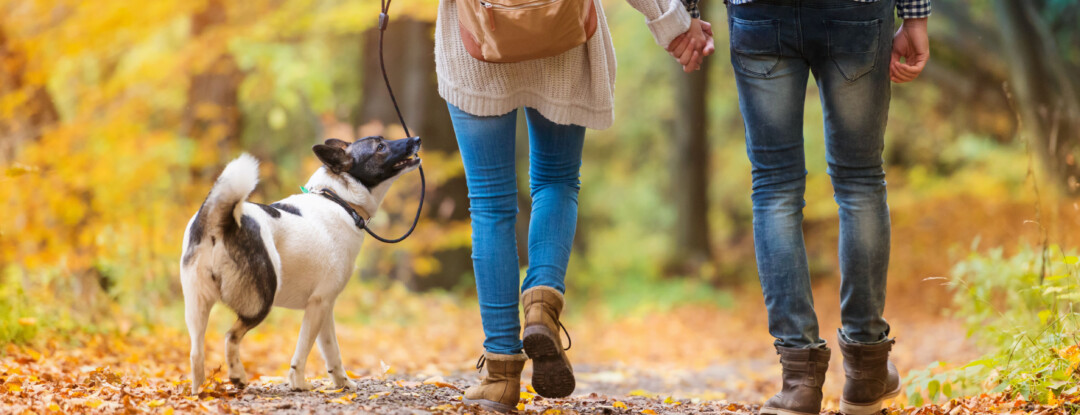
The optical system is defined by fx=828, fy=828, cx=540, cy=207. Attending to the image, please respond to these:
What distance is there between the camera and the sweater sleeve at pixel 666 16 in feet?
Result: 9.63

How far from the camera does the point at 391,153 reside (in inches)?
139

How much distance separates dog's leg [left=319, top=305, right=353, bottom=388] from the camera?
3.37 meters

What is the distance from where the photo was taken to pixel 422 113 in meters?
9.55

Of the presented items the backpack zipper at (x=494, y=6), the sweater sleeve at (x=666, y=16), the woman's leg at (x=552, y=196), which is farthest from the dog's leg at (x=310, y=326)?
the sweater sleeve at (x=666, y=16)

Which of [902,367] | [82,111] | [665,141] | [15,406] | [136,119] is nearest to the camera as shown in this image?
[15,406]

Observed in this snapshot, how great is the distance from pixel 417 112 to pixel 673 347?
3.94 meters

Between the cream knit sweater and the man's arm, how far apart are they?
739mm

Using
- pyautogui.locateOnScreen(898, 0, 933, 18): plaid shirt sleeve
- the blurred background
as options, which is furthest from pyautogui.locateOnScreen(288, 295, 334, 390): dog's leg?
pyautogui.locateOnScreen(898, 0, 933, 18): plaid shirt sleeve

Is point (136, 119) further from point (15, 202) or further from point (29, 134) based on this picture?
point (15, 202)

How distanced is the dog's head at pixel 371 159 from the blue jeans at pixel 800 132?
1460mm

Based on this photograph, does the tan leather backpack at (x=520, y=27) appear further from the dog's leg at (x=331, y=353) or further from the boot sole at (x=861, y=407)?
the boot sole at (x=861, y=407)

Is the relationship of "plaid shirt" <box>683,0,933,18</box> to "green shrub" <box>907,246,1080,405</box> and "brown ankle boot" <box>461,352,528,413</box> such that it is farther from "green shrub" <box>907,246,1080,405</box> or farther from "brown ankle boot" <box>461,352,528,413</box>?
"brown ankle boot" <box>461,352,528,413</box>

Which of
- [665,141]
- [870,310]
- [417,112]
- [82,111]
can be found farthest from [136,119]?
[665,141]

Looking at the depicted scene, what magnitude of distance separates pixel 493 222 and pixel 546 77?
0.54 meters
